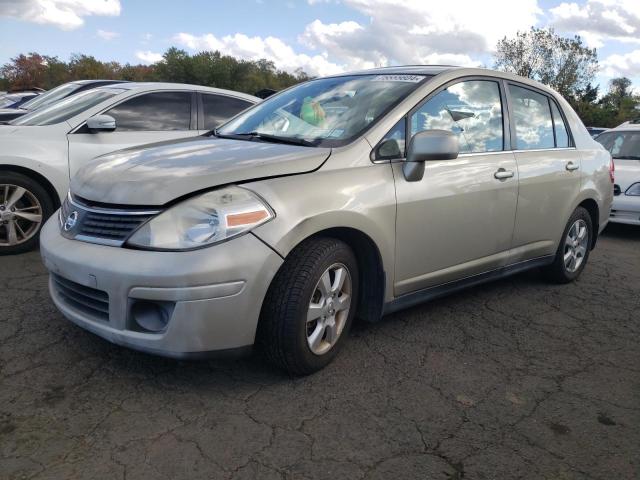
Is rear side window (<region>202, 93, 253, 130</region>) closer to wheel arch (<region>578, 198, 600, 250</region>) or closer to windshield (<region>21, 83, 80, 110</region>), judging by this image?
windshield (<region>21, 83, 80, 110</region>)

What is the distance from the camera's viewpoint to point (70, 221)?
9.82 ft

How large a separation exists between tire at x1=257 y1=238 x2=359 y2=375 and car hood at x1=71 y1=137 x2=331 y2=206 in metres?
0.44

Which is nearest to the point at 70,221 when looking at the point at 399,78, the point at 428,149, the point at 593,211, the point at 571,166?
the point at 428,149

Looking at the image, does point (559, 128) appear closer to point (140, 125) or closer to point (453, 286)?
point (453, 286)

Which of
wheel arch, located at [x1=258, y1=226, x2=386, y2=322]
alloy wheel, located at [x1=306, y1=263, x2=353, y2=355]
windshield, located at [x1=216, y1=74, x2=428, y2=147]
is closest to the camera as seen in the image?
alloy wheel, located at [x1=306, y1=263, x2=353, y2=355]

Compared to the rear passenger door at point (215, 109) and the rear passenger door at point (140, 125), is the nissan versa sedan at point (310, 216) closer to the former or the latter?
the rear passenger door at point (140, 125)

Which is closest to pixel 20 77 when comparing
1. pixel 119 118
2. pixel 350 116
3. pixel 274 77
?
pixel 274 77

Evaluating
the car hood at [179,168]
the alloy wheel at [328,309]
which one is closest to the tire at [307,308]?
the alloy wheel at [328,309]

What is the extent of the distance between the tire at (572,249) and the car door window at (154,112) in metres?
3.82

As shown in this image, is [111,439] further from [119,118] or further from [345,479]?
[119,118]

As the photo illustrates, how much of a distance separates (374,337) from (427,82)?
5.32 ft

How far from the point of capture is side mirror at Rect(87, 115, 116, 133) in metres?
5.18

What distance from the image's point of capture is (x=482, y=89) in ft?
13.2

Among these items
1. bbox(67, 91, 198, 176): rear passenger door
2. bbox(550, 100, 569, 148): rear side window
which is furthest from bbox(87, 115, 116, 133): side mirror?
bbox(550, 100, 569, 148): rear side window
